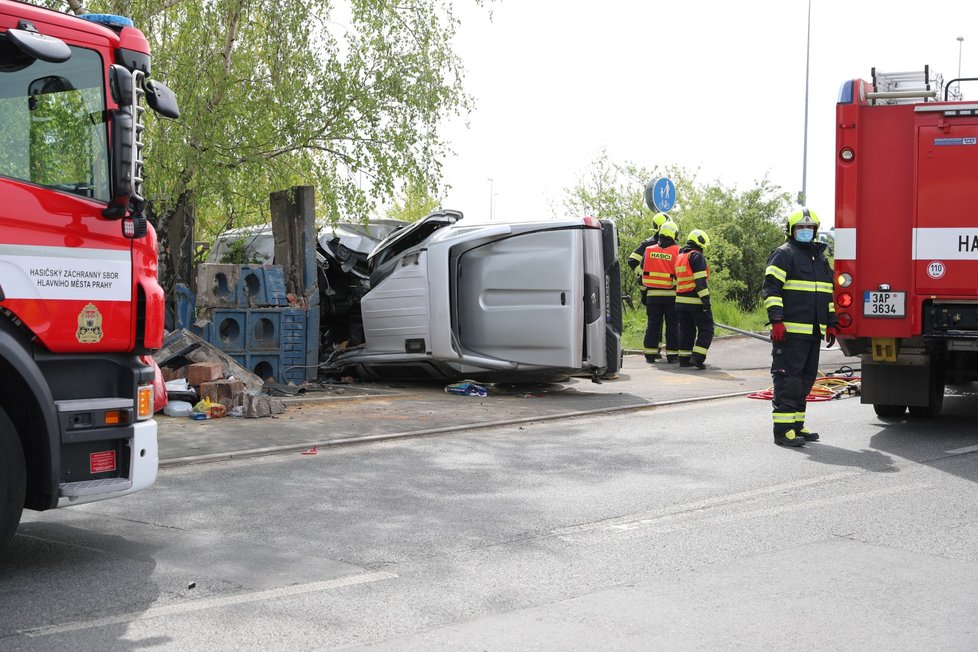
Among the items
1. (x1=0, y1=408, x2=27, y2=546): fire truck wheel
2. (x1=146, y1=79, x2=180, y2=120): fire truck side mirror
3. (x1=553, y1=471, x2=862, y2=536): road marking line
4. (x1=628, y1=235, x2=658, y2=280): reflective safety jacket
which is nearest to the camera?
(x1=0, y1=408, x2=27, y2=546): fire truck wheel

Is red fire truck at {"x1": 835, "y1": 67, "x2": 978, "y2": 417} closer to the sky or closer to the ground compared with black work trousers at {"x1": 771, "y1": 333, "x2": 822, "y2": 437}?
closer to the sky

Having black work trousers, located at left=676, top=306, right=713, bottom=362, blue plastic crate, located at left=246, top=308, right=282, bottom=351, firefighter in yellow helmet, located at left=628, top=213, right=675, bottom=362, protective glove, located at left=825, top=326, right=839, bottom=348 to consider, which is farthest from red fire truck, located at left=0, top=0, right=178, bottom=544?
firefighter in yellow helmet, located at left=628, top=213, right=675, bottom=362

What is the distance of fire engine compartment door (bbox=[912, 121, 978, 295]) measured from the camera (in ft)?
31.3

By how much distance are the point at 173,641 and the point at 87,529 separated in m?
2.23

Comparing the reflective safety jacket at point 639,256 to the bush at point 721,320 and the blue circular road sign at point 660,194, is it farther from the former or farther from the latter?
the bush at point 721,320

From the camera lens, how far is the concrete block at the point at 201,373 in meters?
11.2

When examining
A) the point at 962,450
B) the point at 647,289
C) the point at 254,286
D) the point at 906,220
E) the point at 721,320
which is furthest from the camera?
the point at 721,320

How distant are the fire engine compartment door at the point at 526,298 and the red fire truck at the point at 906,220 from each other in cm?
309

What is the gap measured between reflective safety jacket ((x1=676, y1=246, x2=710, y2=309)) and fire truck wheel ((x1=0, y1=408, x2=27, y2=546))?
11.9 metres

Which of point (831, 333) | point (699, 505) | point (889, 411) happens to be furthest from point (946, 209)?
point (699, 505)

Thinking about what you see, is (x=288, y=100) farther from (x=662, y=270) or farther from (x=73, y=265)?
(x=73, y=265)

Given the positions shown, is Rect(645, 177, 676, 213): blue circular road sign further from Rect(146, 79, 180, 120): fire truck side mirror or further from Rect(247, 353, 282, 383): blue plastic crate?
Rect(146, 79, 180, 120): fire truck side mirror

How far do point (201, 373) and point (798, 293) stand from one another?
5.92 meters

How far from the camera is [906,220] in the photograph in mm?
9773
